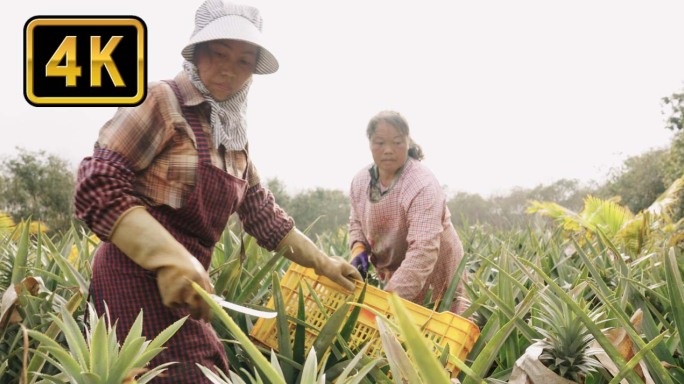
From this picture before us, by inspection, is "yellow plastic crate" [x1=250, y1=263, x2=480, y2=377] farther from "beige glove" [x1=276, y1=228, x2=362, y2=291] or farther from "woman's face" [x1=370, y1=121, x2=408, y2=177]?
"woman's face" [x1=370, y1=121, x2=408, y2=177]

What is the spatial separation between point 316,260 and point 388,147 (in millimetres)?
945

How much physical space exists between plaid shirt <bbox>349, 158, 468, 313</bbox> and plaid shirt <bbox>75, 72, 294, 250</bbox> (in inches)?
42.4

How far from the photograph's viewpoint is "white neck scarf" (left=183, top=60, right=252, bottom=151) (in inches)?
73.0

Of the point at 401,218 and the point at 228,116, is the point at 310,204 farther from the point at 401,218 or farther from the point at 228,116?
the point at 228,116

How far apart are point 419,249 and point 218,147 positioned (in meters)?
1.15

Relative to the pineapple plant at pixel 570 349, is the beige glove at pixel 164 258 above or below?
above

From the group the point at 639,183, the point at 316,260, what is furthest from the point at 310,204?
the point at 316,260

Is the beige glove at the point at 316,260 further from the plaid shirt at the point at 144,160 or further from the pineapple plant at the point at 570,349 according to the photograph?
the pineapple plant at the point at 570,349

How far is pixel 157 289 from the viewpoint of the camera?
69.8 inches

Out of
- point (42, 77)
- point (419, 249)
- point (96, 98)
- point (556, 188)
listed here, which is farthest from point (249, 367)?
point (556, 188)

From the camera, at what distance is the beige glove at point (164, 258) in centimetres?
150

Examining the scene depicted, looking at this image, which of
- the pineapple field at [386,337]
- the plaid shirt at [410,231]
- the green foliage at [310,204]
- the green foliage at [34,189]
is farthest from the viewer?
the green foliage at [310,204]

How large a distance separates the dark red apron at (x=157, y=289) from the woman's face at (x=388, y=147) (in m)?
1.25

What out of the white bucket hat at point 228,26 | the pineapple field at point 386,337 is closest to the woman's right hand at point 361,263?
the pineapple field at point 386,337
